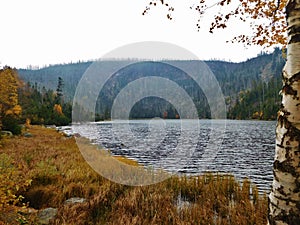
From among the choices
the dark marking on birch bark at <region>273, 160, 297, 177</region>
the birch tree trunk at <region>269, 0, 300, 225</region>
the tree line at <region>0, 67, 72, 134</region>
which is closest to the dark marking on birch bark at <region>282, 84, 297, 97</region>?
the birch tree trunk at <region>269, 0, 300, 225</region>

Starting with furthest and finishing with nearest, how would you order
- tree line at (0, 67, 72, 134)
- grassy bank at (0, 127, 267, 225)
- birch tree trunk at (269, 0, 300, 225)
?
1. tree line at (0, 67, 72, 134)
2. grassy bank at (0, 127, 267, 225)
3. birch tree trunk at (269, 0, 300, 225)

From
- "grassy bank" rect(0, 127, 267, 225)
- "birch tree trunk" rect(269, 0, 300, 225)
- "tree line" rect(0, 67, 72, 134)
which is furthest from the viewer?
"tree line" rect(0, 67, 72, 134)

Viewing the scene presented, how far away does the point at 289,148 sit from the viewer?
1861 mm

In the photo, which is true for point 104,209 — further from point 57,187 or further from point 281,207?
point 281,207

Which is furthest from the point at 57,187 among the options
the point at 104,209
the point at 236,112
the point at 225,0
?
the point at 236,112

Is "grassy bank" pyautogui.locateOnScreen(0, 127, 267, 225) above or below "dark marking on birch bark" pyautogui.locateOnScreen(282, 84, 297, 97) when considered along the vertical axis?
below

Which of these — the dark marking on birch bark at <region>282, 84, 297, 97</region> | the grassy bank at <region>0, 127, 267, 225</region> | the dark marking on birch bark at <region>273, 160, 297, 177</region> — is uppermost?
the dark marking on birch bark at <region>282, 84, 297, 97</region>

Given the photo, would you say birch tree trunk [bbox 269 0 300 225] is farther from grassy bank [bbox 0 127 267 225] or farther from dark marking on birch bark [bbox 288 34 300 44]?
grassy bank [bbox 0 127 267 225]

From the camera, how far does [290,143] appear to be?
1.85 meters

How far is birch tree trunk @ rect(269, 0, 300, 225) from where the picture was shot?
184 centimetres

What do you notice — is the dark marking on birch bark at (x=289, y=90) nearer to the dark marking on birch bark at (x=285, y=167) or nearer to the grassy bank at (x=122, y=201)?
the dark marking on birch bark at (x=285, y=167)

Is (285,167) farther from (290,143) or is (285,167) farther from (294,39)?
(294,39)

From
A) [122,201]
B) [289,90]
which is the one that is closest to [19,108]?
[122,201]

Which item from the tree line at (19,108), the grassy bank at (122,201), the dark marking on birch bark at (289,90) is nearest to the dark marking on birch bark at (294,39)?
the dark marking on birch bark at (289,90)
